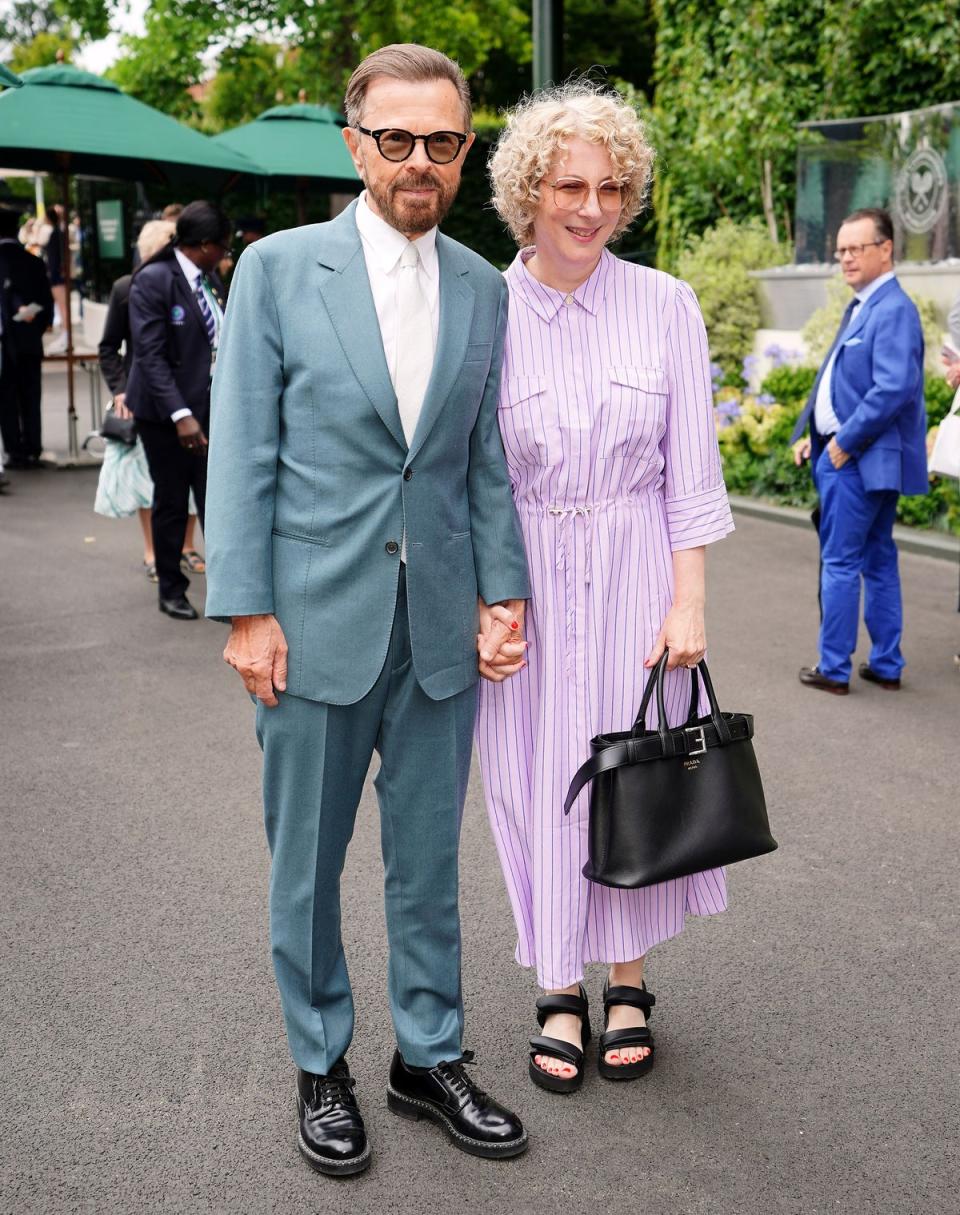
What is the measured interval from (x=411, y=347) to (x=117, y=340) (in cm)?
596

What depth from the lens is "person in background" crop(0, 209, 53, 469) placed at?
38.9ft

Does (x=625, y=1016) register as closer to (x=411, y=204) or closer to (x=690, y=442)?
(x=690, y=442)

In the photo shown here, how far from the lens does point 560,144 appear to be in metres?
2.79

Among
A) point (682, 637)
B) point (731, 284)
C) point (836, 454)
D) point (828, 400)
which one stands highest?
point (731, 284)

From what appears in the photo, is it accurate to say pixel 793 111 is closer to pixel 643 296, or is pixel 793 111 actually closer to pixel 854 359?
pixel 854 359

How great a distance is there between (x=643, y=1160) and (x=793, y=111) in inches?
470

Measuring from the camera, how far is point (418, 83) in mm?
2512

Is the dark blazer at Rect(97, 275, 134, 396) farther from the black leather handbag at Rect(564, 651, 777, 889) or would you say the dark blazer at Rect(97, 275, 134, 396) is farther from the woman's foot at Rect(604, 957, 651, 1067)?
the black leather handbag at Rect(564, 651, 777, 889)

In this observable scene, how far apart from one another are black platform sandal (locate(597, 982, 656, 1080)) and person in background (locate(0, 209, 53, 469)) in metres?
9.93

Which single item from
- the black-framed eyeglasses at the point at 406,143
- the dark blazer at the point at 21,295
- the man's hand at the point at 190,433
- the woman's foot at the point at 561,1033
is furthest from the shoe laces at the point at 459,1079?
the dark blazer at the point at 21,295

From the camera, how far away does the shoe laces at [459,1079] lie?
2916 millimetres

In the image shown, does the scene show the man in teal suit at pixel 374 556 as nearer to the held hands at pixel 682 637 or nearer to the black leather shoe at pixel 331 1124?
the black leather shoe at pixel 331 1124

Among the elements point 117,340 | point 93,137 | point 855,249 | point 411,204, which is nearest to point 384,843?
point 411,204

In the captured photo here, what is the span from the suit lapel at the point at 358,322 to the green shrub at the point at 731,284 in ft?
32.3
